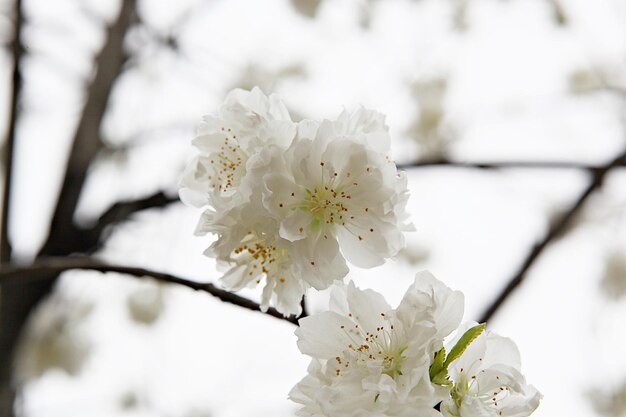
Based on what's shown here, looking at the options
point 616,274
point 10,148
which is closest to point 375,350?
point 10,148

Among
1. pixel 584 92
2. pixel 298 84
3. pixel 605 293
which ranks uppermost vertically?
→ pixel 584 92

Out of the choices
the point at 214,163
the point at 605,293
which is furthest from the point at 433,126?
the point at 214,163

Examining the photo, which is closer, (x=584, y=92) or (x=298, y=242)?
(x=298, y=242)

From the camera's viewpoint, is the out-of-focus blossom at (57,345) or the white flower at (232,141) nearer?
the white flower at (232,141)

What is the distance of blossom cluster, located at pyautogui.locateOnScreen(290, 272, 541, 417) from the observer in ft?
1.75

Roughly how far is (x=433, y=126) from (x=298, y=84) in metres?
0.54

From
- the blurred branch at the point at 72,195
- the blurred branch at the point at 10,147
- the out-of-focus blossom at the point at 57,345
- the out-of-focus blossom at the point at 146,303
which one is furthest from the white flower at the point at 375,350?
the out-of-focus blossom at the point at 146,303

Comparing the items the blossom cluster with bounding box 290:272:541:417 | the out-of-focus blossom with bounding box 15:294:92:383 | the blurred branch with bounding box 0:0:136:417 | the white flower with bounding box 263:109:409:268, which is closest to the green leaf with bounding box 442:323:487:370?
the blossom cluster with bounding box 290:272:541:417

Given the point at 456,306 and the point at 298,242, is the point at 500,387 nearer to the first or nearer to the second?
the point at 456,306

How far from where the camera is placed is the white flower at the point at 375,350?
1.74ft

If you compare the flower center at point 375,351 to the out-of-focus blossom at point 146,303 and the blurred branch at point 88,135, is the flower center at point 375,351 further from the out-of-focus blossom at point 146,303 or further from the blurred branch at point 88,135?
the out-of-focus blossom at point 146,303

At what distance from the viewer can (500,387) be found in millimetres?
580

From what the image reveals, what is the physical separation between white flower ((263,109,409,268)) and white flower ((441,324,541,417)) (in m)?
0.11

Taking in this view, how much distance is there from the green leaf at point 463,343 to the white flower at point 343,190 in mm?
103
